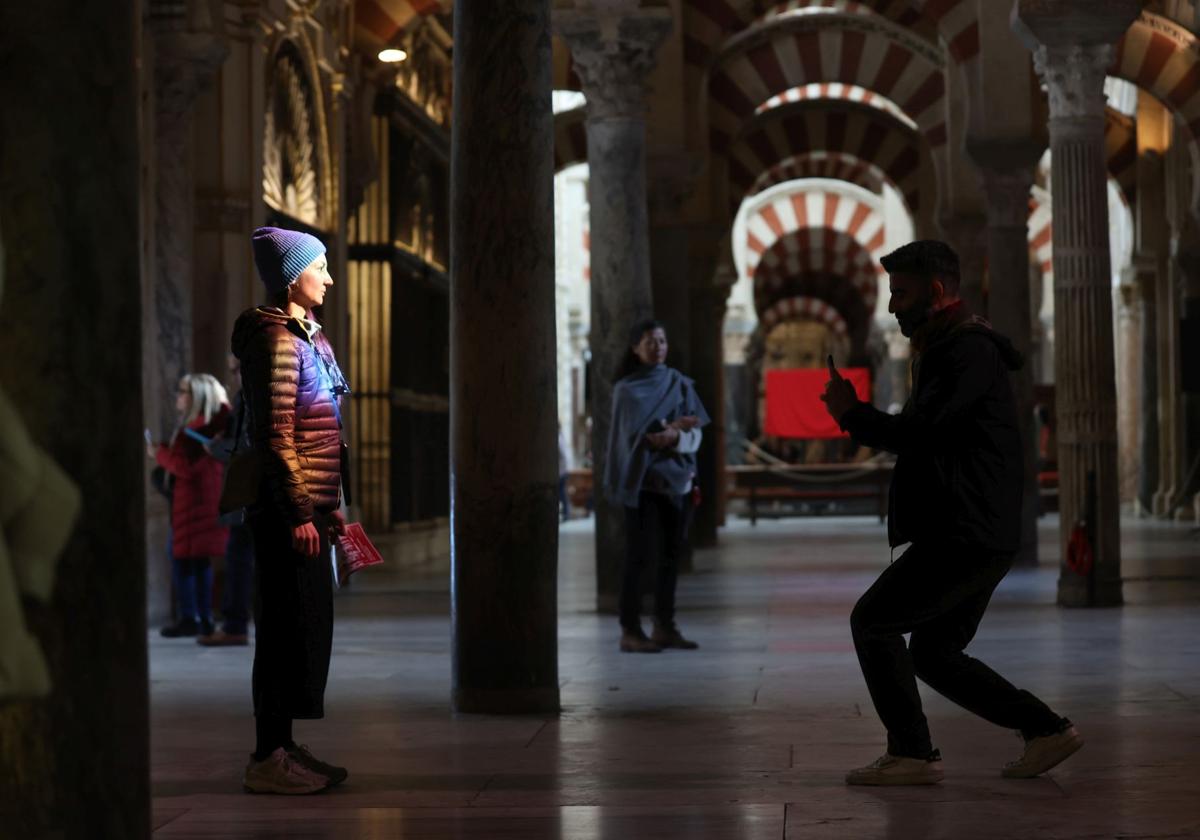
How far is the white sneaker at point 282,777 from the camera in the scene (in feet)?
16.2

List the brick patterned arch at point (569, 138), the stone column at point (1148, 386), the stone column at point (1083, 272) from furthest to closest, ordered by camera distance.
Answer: the stone column at point (1148, 386), the brick patterned arch at point (569, 138), the stone column at point (1083, 272)

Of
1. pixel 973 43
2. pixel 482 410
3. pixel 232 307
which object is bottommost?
pixel 482 410

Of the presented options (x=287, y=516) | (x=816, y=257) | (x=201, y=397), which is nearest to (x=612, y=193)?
(x=201, y=397)

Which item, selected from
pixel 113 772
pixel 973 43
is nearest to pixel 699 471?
pixel 973 43

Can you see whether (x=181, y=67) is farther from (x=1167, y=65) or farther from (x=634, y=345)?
(x=1167, y=65)

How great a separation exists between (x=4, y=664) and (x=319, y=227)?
12374 mm

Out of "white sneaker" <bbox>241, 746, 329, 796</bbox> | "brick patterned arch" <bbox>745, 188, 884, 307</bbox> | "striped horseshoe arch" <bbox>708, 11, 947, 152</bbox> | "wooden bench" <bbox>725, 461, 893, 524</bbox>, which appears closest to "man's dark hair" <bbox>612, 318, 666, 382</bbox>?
"white sneaker" <bbox>241, 746, 329, 796</bbox>

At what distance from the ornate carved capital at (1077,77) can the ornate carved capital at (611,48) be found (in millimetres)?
2105

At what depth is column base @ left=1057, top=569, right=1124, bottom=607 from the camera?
10.7 meters

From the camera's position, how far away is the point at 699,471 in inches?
669

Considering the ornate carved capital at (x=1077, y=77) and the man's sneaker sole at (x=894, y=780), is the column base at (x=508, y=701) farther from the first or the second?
the ornate carved capital at (x=1077, y=77)

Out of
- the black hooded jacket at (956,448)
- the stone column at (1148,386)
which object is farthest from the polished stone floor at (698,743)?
the stone column at (1148,386)

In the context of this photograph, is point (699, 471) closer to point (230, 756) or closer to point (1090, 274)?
point (1090, 274)

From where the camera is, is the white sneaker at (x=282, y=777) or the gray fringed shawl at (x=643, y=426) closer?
the white sneaker at (x=282, y=777)
